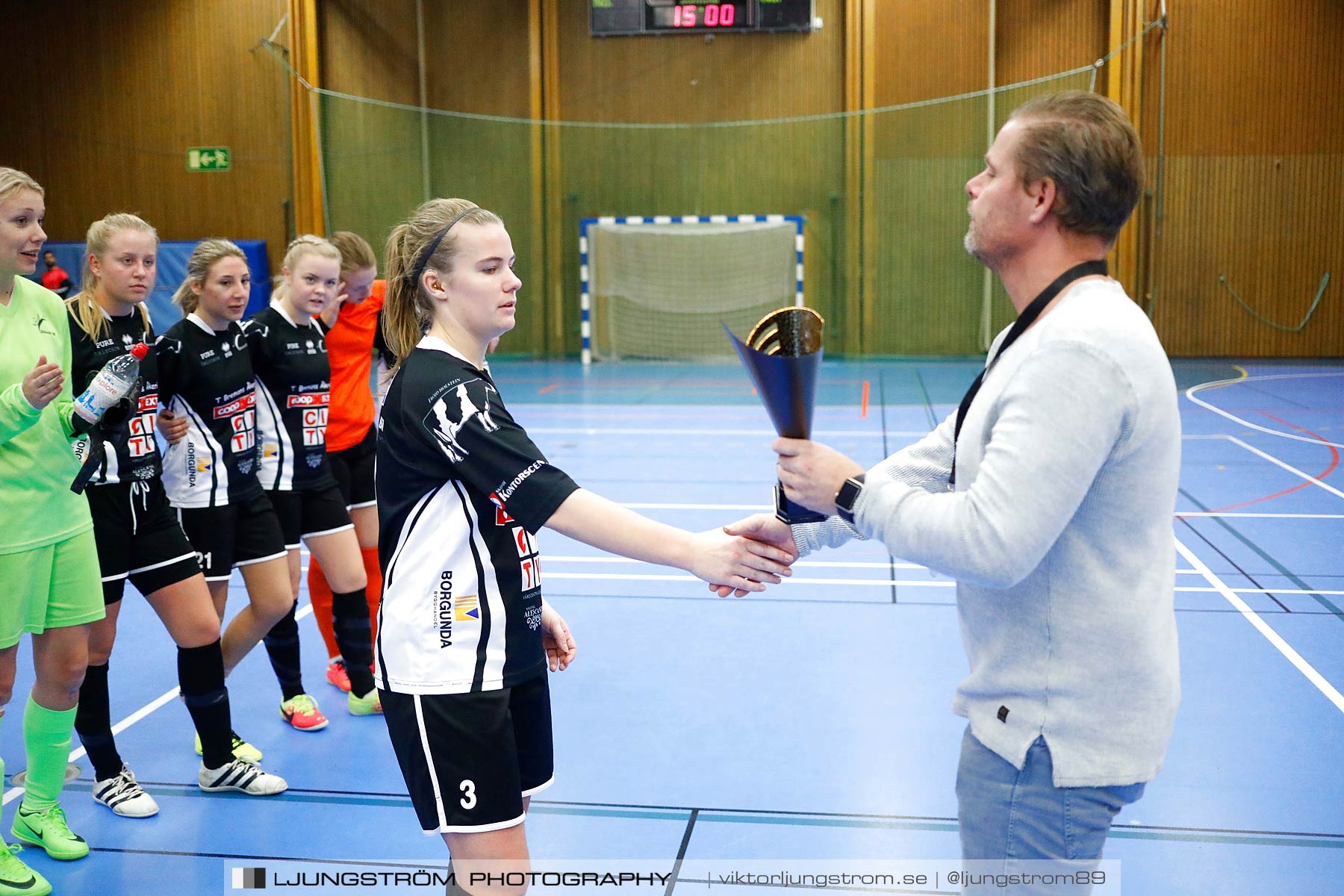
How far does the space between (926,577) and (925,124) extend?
12.1 meters

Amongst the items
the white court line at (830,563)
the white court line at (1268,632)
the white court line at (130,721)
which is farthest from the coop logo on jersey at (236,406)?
the white court line at (1268,632)

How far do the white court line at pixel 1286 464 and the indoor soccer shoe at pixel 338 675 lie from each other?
7186 mm

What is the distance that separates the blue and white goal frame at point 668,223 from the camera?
17.6 metres

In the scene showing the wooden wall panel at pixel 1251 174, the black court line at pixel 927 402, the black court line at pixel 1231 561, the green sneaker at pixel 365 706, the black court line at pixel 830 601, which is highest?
the wooden wall panel at pixel 1251 174

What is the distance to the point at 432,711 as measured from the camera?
7.37ft

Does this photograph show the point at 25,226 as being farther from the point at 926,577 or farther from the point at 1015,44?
the point at 1015,44

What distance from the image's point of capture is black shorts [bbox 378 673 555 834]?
224 centimetres

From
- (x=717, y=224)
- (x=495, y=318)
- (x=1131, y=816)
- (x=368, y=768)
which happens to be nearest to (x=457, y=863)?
(x=495, y=318)

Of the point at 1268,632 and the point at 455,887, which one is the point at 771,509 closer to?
the point at 1268,632

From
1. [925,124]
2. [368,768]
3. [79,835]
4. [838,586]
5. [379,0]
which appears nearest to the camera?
[79,835]

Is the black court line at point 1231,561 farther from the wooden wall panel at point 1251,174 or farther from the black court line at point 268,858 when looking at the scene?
the wooden wall panel at point 1251,174

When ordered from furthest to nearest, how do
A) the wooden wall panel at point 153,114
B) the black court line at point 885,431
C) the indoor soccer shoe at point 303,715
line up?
the wooden wall panel at point 153,114 < the black court line at point 885,431 < the indoor soccer shoe at point 303,715

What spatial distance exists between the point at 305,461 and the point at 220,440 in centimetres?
49

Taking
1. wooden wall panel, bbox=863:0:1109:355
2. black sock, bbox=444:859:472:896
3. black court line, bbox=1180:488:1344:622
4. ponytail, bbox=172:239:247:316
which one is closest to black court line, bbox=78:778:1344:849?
black sock, bbox=444:859:472:896
